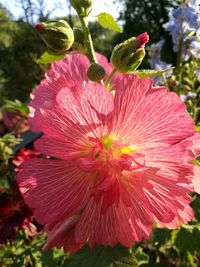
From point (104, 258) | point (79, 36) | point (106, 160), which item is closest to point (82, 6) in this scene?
point (79, 36)

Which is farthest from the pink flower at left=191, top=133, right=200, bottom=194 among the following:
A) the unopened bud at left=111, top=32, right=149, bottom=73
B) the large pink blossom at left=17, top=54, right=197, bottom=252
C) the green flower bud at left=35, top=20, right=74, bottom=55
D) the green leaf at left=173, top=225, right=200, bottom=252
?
the green leaf at left=173, top=225, right=200, bottom=252

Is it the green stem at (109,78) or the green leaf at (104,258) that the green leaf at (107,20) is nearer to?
the green stem at (109,78)

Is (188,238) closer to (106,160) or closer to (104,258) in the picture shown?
(104,258)

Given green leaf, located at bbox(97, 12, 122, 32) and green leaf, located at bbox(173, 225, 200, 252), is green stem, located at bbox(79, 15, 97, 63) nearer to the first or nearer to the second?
green leaf, located at bbox(97, 12, 122, 32)

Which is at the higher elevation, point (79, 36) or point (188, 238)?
point (79, 36)

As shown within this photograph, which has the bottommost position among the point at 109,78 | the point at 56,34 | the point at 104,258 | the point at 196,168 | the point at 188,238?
the point at 188,238

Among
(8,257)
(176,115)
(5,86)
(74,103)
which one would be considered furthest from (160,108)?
(5,86)

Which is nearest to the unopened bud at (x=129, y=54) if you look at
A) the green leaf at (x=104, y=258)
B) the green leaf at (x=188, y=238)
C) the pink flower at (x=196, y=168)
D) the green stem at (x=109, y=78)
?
the green stem at (x=109, y=78)

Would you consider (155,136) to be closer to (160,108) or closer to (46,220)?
(160,108)
